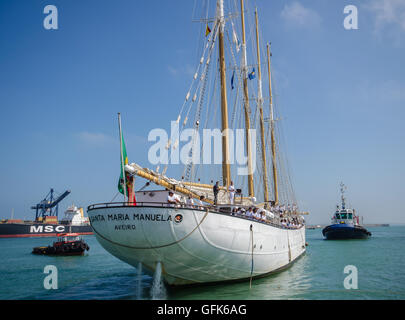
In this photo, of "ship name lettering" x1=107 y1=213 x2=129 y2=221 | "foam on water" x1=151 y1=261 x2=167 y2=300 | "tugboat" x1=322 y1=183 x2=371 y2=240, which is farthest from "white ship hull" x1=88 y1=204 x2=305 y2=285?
"tugboat" x1=322 y1=183 x2=371 y2=240

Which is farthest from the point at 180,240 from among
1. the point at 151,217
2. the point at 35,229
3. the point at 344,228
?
the point at 35,229

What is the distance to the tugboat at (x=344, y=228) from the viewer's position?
5597cm

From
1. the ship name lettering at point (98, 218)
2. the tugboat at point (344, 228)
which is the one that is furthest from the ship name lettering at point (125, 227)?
the tugboat at point (344, 228)

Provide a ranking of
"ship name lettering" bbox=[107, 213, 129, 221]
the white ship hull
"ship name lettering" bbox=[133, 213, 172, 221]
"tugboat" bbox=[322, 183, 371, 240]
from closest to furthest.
A: "ship name lettering" bbox=[133, 213, 172, 221]
the white ship hull
"ship name lettering" bbox=[107, 213, 129, 221]
"tugboat" bbox=[322, 183, 371, 240]

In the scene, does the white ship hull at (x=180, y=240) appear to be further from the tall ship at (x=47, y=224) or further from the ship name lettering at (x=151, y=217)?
the tall ship at (x=47, y=224)

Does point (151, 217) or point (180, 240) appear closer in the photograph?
point (151, 217)

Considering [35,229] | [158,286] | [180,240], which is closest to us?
[180,240]

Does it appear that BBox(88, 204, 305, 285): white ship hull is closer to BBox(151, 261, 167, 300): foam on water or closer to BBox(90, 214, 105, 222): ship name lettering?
BBox(90, 214, 105, 222): ship name lettering

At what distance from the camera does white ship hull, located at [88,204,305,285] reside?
11.9 metres

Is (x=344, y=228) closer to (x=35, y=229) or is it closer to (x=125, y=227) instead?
(x=125, y=227)

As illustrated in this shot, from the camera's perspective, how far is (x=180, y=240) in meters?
Result: 12.0

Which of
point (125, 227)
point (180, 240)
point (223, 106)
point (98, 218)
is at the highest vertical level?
point (223, 106)

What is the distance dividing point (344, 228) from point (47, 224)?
3293 inches

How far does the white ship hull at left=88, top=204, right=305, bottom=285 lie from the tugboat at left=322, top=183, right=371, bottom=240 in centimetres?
4766
